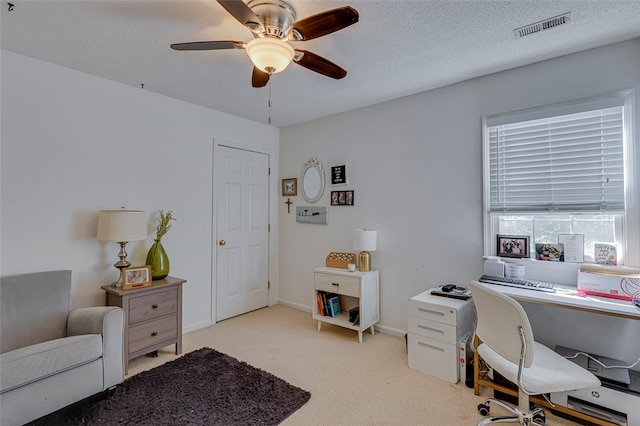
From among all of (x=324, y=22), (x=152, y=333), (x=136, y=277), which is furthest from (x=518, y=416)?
(x=136, y=277)

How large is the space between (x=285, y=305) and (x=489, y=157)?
3.09 meters

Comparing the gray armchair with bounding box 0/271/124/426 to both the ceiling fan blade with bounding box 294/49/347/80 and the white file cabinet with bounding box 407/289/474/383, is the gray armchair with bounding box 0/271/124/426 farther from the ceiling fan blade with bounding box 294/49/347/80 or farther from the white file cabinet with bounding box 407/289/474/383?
the white file cabinet with bounding box 407/289/474/383

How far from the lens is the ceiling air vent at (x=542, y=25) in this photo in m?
1.83

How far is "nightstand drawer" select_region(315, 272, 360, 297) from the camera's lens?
10.1ft

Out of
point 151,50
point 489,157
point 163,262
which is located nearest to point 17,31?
point 151,50

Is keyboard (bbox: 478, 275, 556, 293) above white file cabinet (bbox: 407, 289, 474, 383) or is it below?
above

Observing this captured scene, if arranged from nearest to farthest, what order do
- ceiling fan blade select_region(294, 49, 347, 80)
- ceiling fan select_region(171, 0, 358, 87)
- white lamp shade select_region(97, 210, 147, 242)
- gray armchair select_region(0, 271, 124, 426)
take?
ceiling fan select_region(171, 0, 358, 87), gray armchair select_region(0, 271, 124, 426), ceiling fan blade select_region(294, 49, 347, 80), white lamp shade select_region(97, 210, 147, 242)

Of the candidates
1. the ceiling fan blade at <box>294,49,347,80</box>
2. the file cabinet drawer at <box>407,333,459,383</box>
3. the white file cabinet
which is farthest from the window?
the ceiling fan blade at <box>294,49,347,80</box>

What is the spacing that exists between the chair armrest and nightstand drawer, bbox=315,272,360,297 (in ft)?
6.10

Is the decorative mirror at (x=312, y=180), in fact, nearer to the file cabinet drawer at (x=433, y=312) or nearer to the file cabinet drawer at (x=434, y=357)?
the file cabinet drawer at (x=433, y=312)

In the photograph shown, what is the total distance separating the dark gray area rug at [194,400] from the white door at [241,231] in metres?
1.21

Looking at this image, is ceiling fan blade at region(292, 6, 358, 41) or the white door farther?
the white door

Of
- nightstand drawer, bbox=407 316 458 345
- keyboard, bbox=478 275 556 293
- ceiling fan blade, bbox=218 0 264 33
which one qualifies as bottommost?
nightstand drawer, bbox=407 316 458 345

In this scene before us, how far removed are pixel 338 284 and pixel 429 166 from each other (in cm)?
153
